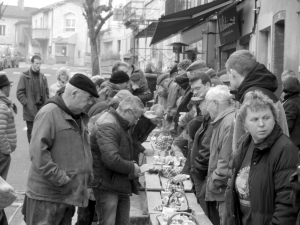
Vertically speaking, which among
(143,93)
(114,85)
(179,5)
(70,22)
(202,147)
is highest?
(70,22)

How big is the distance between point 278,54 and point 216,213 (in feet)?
20.8

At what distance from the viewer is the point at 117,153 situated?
644 cm

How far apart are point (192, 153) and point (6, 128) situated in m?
2.49

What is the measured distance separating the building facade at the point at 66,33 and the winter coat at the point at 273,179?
2825 inches

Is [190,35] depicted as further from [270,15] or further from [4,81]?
[4,81]

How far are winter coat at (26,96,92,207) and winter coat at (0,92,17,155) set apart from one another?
2051mm

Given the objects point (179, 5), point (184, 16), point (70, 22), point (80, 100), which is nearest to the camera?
point (80, 100)

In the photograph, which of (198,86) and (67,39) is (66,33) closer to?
(67,39)

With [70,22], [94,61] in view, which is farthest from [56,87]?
[70,22]

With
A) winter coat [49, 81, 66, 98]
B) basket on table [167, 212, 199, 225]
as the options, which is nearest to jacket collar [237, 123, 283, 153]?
basket on table [167, 212, 199, 225]

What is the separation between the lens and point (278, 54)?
12156mm

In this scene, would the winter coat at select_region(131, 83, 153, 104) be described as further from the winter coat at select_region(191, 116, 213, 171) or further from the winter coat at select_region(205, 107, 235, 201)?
the winter coat at select_region(205, 107, 235, 201)

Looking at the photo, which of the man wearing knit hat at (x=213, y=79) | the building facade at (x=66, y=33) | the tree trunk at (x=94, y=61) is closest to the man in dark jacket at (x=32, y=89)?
the man wearing knit hat at (x=213, y=79)

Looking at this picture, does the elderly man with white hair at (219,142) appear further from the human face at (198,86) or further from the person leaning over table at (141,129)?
the person leaning over table at (141,129)
